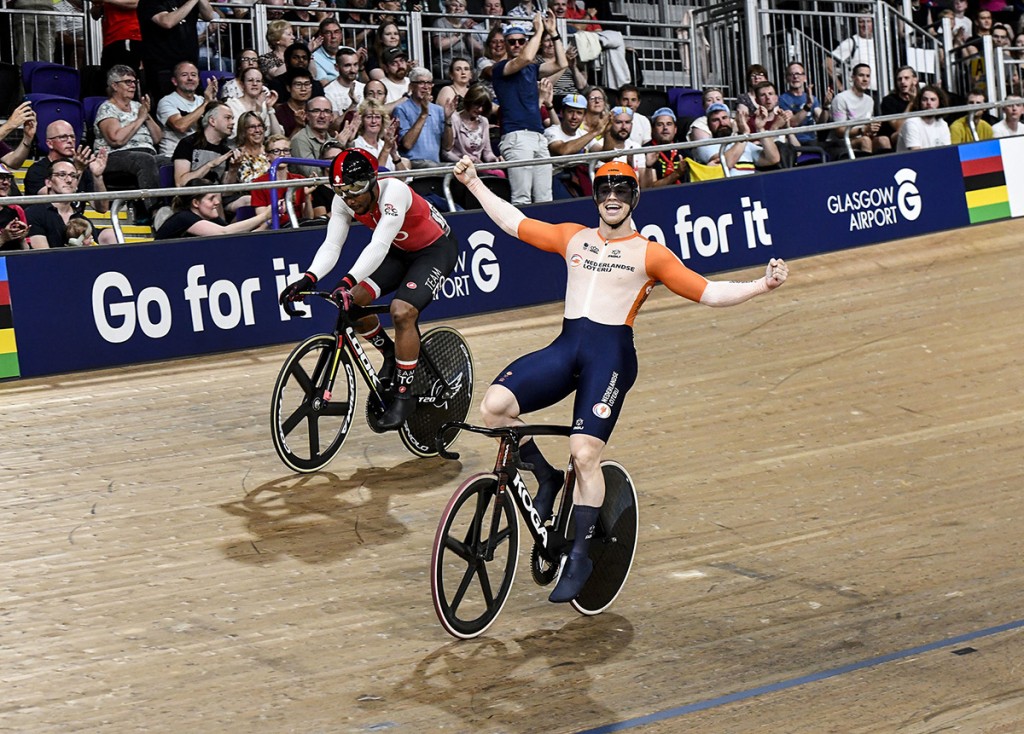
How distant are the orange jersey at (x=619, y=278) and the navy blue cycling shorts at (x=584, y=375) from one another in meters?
0.07

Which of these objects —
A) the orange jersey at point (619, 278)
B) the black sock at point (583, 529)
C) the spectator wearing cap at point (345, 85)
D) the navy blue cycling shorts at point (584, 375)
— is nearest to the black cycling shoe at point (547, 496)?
the black sock at point (583, 529)

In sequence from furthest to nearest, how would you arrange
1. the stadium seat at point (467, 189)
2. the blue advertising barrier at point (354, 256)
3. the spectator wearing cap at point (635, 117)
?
1. the spectator wearing cap at point (635, 117)
2. the stadium seat at point (467, 189)
3. the blue advertising barrier at point (354, 256)

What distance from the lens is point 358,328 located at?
7527 millimetres

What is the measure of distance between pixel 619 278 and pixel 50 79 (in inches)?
297

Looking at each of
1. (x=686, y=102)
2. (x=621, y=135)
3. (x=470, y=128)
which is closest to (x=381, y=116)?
(x=470, y=128)

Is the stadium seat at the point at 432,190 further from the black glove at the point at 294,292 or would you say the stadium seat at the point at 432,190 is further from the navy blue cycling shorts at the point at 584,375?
the navy blue cycling shorts at the point at 584,375

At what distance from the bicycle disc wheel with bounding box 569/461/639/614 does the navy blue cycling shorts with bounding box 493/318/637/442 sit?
0.30 meters

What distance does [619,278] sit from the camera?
543 centimetres

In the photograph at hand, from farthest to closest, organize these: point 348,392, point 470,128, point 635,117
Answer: point 635,117 → point 470,128 → point 348,392

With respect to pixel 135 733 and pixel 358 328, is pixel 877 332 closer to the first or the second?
pixel 358 328

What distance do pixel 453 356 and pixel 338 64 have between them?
509 cm

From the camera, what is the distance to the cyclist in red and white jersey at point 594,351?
5.30 m

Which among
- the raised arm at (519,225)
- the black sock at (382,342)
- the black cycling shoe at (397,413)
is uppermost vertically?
the raised arm at (519,225)

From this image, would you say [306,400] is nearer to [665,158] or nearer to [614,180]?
[614,180]
